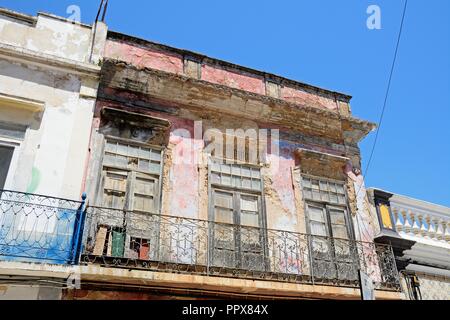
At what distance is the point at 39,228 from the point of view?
22.3 ft

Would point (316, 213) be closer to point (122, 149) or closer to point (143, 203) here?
point (143, 203)

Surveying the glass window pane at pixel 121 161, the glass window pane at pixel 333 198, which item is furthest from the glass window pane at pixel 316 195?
the glass window pane at pixel 121 161

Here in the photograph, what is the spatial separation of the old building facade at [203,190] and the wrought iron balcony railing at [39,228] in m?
0.03

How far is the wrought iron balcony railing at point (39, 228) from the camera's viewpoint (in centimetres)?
651

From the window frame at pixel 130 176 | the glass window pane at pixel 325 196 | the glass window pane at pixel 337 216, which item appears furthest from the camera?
the glass window pane at pixel 325 196

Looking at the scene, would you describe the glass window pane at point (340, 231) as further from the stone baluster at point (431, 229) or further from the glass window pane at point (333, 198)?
the stone baluster at point (431, 229)

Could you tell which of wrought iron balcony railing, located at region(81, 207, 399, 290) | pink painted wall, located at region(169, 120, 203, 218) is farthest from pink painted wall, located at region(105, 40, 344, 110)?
wrought iron balcony railing, located at region(81, 207, 399, 290)

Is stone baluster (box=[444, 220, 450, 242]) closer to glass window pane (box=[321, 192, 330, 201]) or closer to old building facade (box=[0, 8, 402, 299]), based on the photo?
old building facade (box=[0, 8, 402, 299])

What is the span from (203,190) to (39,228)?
2886 mm

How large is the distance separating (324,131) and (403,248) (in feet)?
9.55

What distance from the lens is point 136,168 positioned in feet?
26.4

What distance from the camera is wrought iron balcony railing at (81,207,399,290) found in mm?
7109
